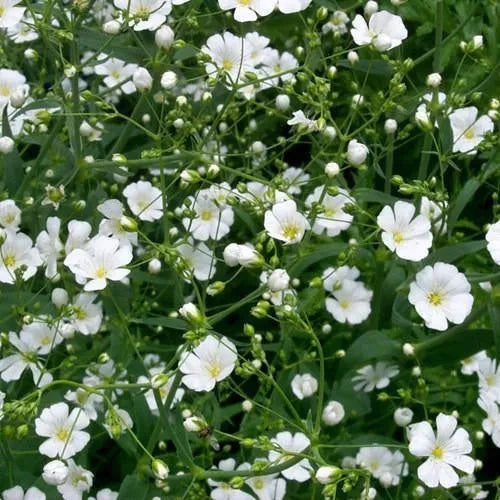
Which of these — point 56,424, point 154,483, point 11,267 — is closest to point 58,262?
point 11,267

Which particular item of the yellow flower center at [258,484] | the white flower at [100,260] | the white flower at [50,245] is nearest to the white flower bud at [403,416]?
the yellow flower center at [258,484]

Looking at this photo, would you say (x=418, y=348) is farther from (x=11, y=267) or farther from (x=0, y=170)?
(x=0, y=170)

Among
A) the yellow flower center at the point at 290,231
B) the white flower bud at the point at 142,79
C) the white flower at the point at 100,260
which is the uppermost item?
the white flower bud at the point at 142,79

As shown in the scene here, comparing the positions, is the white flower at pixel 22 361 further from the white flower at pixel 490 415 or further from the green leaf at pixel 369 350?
the white flower at pixel 490 415

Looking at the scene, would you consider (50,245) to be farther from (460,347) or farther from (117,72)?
(460,347)

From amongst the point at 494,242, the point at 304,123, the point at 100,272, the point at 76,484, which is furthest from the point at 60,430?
the point at 494,242

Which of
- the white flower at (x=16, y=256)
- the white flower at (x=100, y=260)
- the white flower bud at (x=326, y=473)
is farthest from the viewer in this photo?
the white flower at (x=16, y=256)
